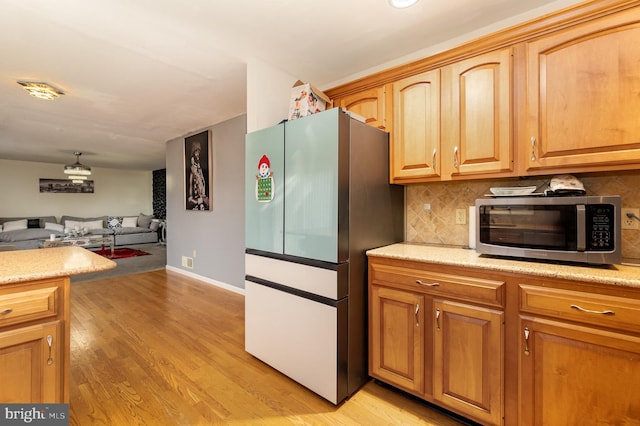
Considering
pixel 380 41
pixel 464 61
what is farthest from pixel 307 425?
pixel 380 41

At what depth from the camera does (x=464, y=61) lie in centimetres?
177

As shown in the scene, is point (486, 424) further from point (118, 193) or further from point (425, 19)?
point (118, 193)

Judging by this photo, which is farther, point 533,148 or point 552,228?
point 533,148

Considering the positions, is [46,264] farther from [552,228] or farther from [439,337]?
[552,228]

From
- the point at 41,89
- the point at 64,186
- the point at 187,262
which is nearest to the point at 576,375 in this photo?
the point at 41,89

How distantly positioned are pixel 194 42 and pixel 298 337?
7.15ft

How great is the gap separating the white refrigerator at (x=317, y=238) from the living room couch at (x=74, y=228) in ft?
21.0

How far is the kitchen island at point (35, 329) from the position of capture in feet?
4.10

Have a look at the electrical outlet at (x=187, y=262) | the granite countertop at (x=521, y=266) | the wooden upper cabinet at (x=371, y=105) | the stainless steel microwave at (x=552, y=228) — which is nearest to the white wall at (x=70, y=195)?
the electrical outlet at (x=187, y=262)

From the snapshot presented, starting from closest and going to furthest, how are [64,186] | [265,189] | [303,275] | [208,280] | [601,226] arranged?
1. [601,226]
2. [303,275]
3. [265,189]
4. [208,280]
5. [64,186]

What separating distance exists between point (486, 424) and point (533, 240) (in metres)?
0.98

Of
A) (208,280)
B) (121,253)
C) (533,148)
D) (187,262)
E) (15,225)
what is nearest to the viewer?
(533,148)
